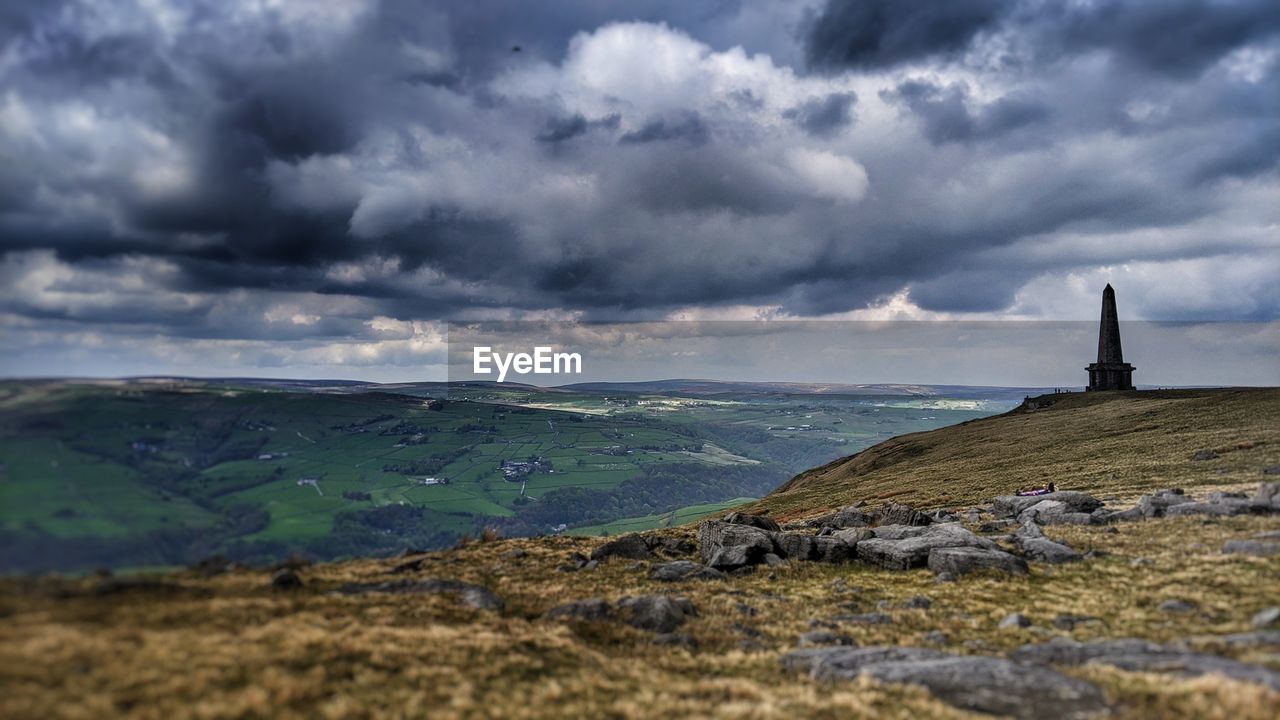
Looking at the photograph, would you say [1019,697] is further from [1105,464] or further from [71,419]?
[1105,464]

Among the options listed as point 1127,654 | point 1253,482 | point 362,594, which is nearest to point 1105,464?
point 1253,482

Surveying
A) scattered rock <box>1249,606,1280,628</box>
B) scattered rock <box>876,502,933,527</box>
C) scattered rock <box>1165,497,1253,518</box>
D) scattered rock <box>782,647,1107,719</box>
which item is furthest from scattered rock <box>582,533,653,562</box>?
scattered rock <box>1165,497,1253,518</box>

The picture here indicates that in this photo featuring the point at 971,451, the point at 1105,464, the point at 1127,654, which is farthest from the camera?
the point at 971,451

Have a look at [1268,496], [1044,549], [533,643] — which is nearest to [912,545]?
[1044,549]

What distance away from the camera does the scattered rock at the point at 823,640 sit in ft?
67.0

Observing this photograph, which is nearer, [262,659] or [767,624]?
[262,659]

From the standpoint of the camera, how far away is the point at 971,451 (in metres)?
91.5

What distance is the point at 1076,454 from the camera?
70000mm

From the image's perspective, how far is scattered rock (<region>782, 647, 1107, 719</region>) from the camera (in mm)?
13133

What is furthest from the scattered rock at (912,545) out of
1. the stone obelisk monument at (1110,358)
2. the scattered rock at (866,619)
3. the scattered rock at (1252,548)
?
the stone obelisk monument at (1110,358)

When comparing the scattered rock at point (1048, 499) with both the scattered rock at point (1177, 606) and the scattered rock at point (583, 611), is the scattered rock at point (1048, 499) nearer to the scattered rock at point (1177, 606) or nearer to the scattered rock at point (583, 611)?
the scattered rock at point (1177, 606)

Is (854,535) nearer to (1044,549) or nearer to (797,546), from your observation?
(797,546)

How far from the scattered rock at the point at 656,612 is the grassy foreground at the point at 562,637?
745mm

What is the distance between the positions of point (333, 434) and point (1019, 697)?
158 ft
